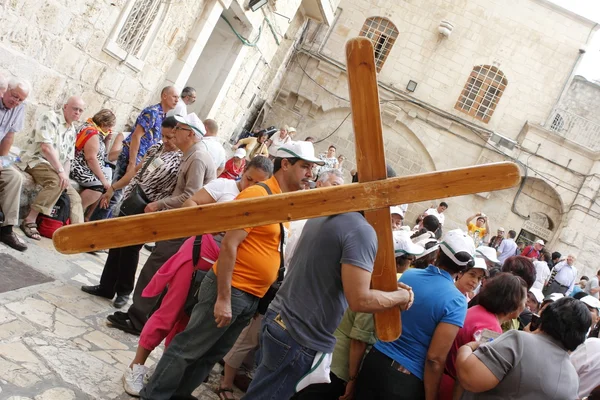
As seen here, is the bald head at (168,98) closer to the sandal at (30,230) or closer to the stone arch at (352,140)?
the sandal at (30,230)

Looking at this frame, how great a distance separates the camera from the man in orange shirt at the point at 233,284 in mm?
3133

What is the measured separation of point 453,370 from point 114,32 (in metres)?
6.20

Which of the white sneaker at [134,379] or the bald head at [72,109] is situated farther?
the bald head at [72,109]

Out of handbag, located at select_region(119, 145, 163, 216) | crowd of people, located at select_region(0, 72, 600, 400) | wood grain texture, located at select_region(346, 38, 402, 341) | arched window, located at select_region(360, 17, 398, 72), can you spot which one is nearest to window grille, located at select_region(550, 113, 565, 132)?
arched window, located at select_region(360, 17, 398, 72)

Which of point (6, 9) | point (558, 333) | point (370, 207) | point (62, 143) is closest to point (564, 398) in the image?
point (558, 333)

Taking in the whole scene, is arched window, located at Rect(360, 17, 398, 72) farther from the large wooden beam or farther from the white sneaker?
the large wooden beam

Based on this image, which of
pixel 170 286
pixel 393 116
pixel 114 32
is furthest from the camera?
pixel 393 116

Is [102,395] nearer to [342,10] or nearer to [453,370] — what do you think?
[453,370]

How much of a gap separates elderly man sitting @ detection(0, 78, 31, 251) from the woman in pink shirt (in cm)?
411

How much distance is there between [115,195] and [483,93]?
16.8 meters

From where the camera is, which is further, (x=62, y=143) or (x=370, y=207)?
(x=62, y=143)

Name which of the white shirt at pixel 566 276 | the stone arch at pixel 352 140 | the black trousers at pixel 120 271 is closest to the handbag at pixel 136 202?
the black trousers at pixel 120 271

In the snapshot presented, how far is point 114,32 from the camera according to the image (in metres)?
7.27

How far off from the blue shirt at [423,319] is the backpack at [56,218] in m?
4.35
